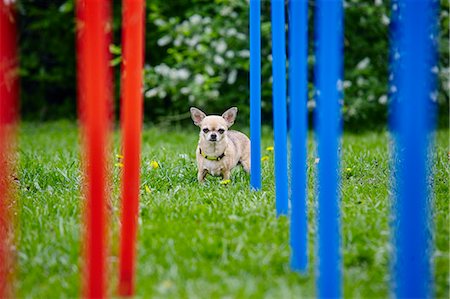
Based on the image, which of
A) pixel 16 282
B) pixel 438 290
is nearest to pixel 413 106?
pixel 438 290

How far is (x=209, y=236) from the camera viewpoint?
343cm

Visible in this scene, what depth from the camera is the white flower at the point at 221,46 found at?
910cm

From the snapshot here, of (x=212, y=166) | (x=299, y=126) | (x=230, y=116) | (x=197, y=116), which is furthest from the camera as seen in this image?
(x=197, y=116)

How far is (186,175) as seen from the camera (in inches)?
208

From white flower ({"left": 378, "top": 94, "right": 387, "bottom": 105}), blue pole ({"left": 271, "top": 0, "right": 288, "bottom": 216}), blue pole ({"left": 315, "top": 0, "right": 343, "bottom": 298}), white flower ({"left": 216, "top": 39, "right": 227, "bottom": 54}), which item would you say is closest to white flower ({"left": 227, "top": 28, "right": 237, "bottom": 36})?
white flower ({"left": 216, "top": 39, "right": 227, "bottom": 54})

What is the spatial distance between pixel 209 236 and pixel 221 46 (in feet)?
19.4

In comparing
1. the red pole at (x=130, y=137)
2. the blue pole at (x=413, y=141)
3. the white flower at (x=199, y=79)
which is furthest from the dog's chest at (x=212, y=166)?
the white flower at (x=199, y=79)

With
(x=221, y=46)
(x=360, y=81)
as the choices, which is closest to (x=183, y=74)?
(x=221, y=46)

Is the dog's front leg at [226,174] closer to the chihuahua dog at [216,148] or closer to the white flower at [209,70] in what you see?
the chihuahua dog at [216,148]

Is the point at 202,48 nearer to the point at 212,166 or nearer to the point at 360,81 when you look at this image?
the point at 360,81

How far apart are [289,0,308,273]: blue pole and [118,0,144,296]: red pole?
628mm

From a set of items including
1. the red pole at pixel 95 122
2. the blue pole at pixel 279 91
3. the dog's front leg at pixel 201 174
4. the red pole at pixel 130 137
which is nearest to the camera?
the red pole at pixel 95 122

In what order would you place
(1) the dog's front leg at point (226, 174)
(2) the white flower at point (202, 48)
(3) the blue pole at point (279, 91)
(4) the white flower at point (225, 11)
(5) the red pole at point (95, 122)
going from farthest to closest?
(4) the white flower at point (225, 11)
(2) the white flower at point (202, 48)
(1) the dog's front leg at point (226, 174)
(3) the blue pole at point (279, 91)
(5) the red pole at point (95, 122)

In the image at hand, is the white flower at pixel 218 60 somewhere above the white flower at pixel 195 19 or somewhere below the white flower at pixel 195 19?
below
